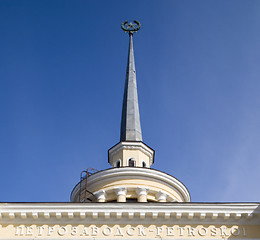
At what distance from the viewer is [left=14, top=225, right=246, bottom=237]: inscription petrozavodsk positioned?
19.1 m

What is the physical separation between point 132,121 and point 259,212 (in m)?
13.9

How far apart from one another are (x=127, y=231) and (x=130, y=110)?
47.4 feet

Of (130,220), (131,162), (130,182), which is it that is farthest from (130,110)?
(130,220)

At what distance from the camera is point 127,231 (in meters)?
19.2

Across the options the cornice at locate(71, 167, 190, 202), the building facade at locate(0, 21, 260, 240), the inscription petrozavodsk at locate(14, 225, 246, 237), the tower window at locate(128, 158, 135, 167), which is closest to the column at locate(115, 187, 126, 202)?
the cornice at locate(71, 167, 190, 202)

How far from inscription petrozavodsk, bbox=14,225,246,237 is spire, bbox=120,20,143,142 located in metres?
11.6

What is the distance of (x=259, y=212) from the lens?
1942 centimetres

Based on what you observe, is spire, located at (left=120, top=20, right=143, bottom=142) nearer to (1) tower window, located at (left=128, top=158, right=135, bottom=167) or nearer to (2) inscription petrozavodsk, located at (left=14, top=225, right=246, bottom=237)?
(1) tower window, located at (left=128, top=158, right=135, bottom=167)

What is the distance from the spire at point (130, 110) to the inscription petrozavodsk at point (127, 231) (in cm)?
1158

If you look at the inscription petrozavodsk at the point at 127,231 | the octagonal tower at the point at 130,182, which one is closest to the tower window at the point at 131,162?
the octagonal tower at the point at 130,182

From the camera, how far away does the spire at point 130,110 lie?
1219 inches

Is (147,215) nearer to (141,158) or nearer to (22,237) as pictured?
(22,237)

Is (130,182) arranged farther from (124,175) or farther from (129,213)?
(129,213)

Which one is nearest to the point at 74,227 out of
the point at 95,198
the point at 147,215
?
the point at 147,215
